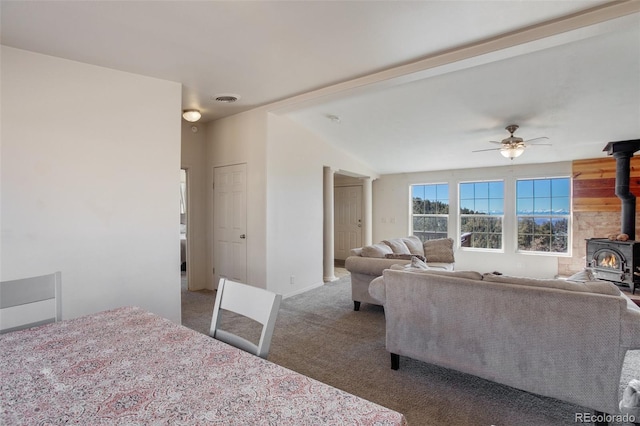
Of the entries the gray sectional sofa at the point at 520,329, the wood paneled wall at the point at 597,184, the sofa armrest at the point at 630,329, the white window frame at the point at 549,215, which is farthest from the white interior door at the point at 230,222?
the wood paneled wall at the point at 597,184

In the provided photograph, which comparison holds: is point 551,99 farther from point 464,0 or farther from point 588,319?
point 588,319

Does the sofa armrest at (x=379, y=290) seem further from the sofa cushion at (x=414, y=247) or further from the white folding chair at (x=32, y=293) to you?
the sofa cushion at (x=414, y=247)

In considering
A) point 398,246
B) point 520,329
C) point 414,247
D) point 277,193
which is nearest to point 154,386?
point 520,329

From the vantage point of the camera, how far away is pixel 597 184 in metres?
5.45

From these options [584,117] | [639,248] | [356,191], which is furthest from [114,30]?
[639,248]

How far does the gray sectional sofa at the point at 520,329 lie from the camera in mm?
1763

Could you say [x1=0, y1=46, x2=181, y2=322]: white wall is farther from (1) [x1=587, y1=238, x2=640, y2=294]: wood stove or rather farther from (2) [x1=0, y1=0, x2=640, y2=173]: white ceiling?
(1) [x1=587, y1=238, x2=640, y2=294]: wood stove

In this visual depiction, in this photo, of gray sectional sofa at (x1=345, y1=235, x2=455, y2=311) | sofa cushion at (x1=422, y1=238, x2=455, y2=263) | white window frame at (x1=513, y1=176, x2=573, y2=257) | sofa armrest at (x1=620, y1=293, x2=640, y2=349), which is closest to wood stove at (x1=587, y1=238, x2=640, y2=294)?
white window frame at (x1=513, y1=176, x2=573, y2=257)

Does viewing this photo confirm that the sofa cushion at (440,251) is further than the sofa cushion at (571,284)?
Yes

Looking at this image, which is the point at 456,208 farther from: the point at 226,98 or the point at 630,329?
the point at 630,329

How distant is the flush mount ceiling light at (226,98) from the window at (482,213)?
512cm

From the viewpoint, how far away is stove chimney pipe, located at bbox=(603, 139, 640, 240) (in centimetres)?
469

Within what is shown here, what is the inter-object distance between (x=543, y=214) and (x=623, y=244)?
1.41 meters

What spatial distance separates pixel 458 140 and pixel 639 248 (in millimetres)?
2994
